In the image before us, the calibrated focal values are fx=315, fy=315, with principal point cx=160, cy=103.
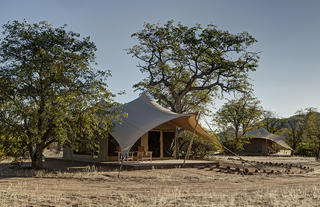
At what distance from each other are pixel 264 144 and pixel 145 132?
22628mm

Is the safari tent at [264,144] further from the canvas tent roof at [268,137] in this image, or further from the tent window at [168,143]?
the tent window at [168,143]

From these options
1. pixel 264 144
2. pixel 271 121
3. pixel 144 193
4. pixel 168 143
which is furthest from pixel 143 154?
pixel 271 121

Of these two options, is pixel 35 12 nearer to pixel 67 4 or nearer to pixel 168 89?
pixel 67 4

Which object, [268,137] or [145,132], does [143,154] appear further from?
[268,137]

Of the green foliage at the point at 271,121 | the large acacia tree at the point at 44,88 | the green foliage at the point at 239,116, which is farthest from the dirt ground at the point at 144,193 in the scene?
the green foliage at the point at 271,121

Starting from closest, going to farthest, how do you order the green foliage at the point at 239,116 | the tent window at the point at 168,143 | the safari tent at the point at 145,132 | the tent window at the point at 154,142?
the safari tent at the point at 145,132, the tent window at the point at 154,142, the tent window at the point at 168,143, the green foliage at the point at 239,116

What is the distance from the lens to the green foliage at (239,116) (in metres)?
29.0

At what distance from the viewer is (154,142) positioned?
50.8 ft

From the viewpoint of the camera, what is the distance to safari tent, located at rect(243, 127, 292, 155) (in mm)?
30188

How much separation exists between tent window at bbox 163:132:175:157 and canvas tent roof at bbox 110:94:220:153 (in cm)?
106

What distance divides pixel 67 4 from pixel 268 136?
2537 cm

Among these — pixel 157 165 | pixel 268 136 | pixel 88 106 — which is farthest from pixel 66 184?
pixel 268 136

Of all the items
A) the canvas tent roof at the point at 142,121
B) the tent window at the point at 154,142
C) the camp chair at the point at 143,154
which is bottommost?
the camp chair at the point at 143,154

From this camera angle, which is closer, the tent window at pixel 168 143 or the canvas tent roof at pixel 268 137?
the tent window at pixel 168 143
